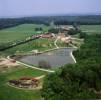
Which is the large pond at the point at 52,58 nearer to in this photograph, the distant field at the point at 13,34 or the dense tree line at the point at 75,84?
the dense tree line at the point at 75,84

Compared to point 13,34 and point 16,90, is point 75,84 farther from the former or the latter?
point 13,34

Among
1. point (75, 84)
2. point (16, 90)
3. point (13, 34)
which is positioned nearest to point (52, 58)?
point (16, 90)

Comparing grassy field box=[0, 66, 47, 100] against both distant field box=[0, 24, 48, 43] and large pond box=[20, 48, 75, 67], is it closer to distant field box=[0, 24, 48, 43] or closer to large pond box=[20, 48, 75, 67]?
large pond box=[20, 48, 75, 67]

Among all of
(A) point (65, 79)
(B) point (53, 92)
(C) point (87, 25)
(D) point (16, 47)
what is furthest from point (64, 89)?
(C) point (87, 25)

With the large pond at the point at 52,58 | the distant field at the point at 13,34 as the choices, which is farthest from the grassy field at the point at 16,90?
the distant field at the point at 13,34

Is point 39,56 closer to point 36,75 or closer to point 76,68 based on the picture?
point 36,75

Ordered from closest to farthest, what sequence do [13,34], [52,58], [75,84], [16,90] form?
[75,84], [16,90], [52,58], [13,34]
